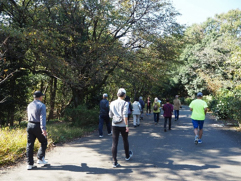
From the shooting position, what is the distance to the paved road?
4734 mm

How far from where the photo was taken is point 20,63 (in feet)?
42.3

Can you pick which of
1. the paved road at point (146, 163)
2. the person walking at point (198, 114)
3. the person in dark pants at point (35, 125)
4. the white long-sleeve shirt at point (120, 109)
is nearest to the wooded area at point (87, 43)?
the person walking at point (198, 114)

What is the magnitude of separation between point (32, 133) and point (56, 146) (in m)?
2.63

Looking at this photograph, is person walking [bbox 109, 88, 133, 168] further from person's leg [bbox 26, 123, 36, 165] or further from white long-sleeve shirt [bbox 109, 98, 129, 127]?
person's leg [bbox 26, 123, 36, 165]

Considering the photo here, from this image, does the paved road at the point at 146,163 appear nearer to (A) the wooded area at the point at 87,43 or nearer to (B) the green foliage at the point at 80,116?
(B) the green foliage at the point at 80,116

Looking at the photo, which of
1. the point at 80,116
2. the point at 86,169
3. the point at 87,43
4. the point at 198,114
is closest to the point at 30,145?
the point at 86,169

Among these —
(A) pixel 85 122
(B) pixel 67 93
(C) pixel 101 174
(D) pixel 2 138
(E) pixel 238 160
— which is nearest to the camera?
(C) pixel 101 174

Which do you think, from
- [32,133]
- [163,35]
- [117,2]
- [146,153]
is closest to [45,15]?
[117,2]

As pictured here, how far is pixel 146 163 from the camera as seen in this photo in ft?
18.4

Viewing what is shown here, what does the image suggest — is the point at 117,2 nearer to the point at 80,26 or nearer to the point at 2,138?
the point at 80,26

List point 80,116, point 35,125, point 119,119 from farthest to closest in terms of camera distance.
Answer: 1. point 80,116
2. point 119,119
3. point 35,125

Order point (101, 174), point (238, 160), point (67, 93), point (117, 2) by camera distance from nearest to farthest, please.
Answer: point (101, 174) < point (238, 160) < point (117, 2) < point (67, 93)

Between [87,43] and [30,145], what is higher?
[87,43]

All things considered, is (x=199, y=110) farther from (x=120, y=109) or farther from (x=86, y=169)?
(x=86, y=169)
